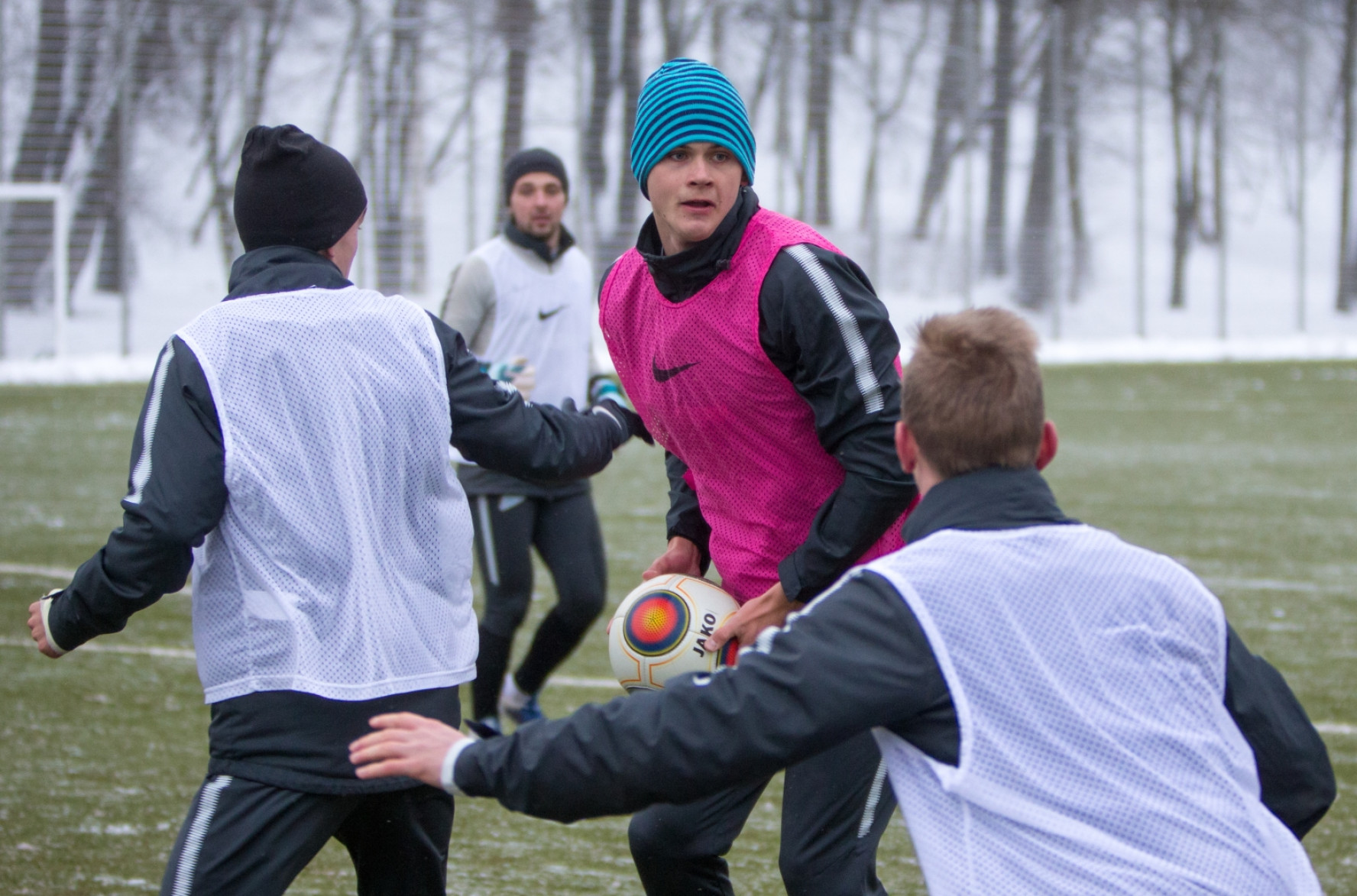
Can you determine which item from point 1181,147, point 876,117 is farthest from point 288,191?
point 1181,147

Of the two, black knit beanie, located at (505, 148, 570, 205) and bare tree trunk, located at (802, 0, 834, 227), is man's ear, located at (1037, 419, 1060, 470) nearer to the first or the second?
black knit beanie, located at (505, 148, 570, 205)

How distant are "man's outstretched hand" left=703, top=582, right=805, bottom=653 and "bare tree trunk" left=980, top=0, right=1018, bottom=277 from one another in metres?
23.5

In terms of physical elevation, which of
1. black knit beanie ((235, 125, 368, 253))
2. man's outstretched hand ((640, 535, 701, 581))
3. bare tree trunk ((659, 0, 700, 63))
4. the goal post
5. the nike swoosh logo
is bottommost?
man's outstretched hand ((640, 535, 701, 581))

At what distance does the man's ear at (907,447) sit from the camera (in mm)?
2277

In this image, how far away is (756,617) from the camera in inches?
122

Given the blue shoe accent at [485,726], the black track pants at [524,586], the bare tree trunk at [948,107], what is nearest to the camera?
the blue shoe accent at [485,726]

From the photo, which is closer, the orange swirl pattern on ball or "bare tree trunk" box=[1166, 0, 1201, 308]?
the orange swirl pattern on ball

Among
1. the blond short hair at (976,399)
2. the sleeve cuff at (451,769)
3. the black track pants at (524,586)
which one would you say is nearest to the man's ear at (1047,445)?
the blond short hair at (976,399)

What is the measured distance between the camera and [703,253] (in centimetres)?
311

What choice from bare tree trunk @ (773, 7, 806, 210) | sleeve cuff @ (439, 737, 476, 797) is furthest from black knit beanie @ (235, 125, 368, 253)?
bare tree trunk @ (773, 7, 806, 210)

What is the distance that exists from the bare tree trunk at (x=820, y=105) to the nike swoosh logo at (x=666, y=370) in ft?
70.8

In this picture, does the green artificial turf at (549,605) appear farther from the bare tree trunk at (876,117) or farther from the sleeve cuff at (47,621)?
the bare tree trunk at (876,117)

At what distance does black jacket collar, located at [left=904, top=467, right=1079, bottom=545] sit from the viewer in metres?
2.14

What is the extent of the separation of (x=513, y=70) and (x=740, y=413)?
1991 cm
